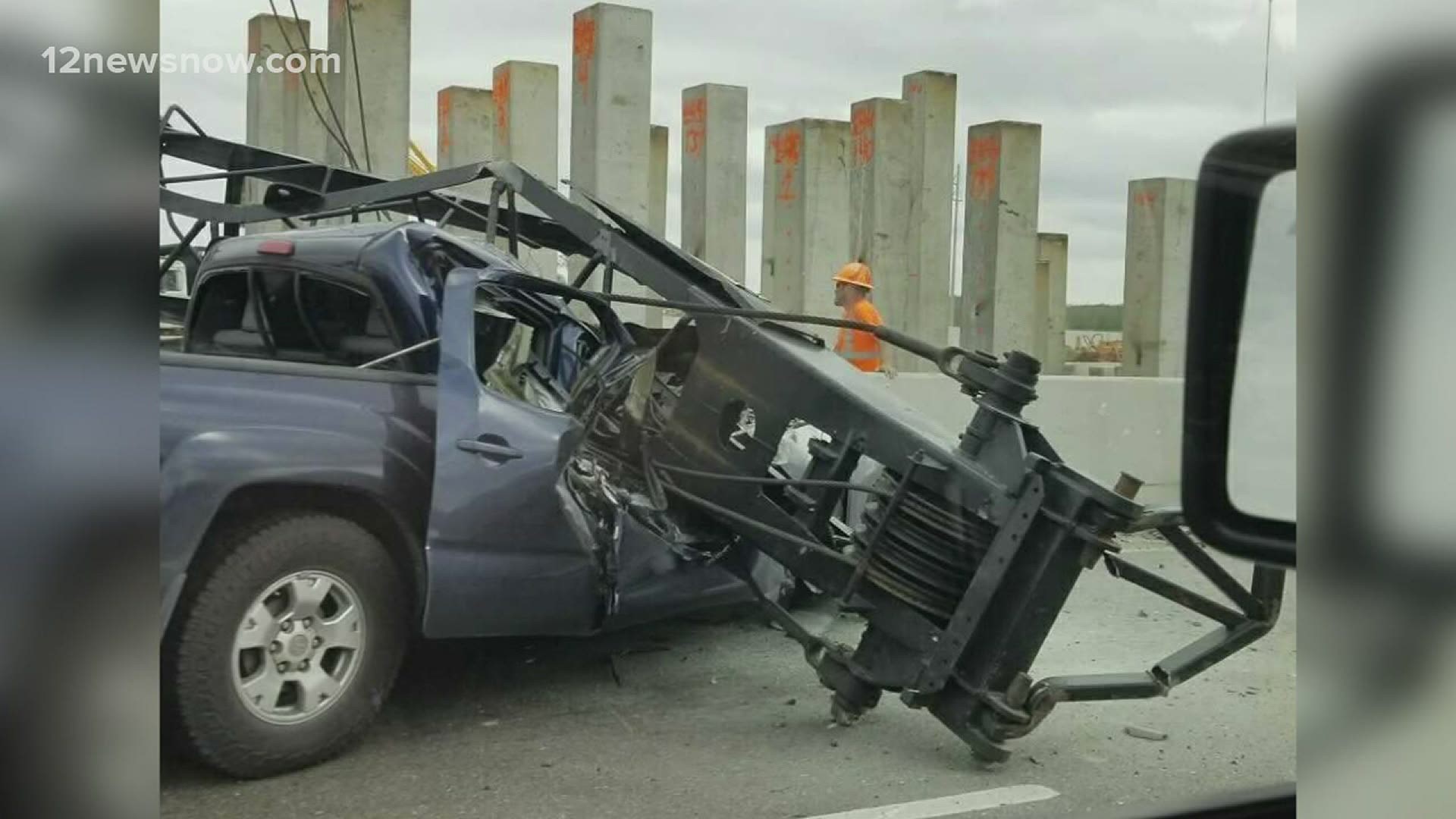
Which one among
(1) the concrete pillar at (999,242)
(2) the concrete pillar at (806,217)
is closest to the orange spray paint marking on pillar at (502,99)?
(2) the concrete pillar at (806,217)

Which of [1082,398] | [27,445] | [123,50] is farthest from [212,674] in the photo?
[1082,398]

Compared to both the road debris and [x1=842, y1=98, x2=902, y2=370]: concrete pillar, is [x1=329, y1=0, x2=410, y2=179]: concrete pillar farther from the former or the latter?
the road debris

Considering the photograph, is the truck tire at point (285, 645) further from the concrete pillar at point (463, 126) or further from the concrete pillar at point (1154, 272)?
the concrete pillar at point (1154, 272)

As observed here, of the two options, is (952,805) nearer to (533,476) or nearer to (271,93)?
(533,476)

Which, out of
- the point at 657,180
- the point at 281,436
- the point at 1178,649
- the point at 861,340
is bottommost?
the point at 1178,649

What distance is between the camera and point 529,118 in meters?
2.77

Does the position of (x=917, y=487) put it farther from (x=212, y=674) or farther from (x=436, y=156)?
(x=212, y=674)

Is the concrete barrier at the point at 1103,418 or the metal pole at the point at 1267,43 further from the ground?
the metal pole at the point at 1267,43

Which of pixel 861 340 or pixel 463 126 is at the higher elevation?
pixel 463 126

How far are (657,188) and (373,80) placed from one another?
82cm

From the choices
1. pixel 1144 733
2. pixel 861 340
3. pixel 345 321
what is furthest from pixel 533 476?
pixel 1144 733

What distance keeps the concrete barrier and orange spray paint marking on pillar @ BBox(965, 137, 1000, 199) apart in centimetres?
49

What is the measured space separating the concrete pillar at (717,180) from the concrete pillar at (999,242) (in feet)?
1.89

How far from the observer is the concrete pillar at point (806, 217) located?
3.15 metres
